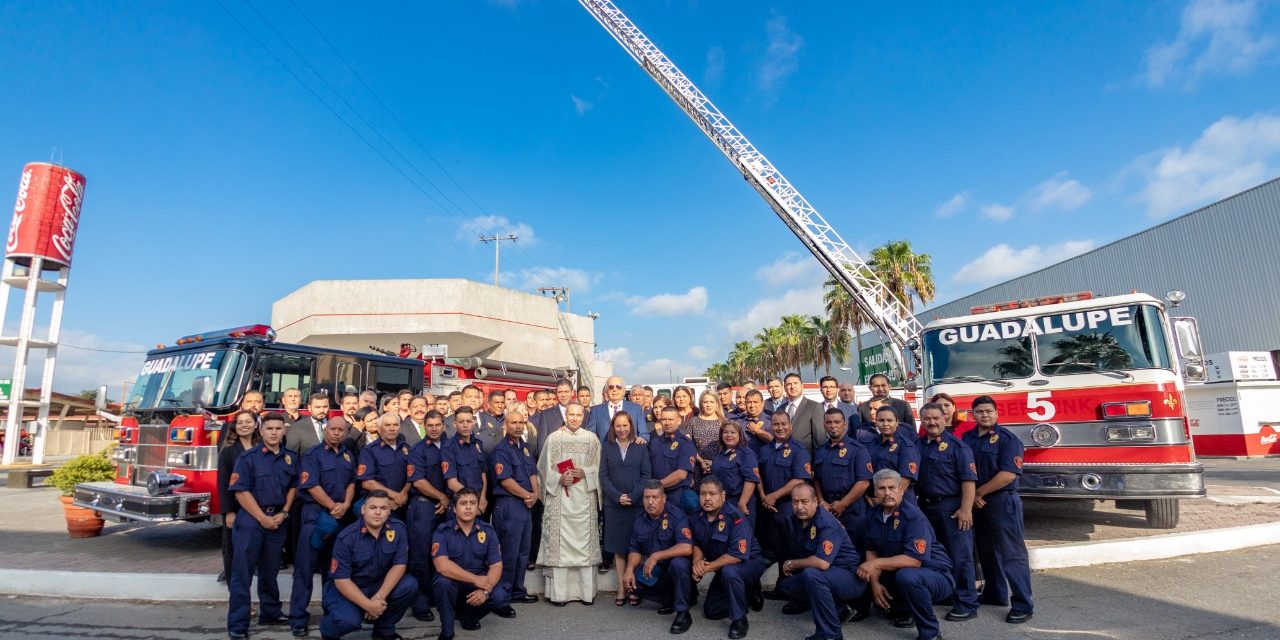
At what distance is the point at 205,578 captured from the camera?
5914 millimetres

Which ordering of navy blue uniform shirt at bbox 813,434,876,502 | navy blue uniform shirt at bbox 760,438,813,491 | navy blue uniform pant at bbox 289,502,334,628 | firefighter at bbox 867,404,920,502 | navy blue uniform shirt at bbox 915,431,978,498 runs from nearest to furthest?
1. navy blue uniform pant at bbox 289,502,334,628
2. navy blue uniform shirt at bbox 915,431,978,498
3. firefighter at bbox 867,404,920,502
4. navy blue uniform shirt at bbox 813,434,876,502
5. navy blue uniform shirt at bbox 760,438,813,491

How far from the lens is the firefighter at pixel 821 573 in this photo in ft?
15.2

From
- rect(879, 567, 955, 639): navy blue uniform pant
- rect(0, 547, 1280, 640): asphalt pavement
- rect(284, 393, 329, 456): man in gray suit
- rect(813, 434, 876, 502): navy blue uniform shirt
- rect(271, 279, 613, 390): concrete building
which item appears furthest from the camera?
rect(271, 279, 613, 390): concrete building

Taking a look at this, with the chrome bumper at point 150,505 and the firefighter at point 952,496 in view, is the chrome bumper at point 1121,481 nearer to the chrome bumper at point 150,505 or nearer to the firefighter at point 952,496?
the firefighter at point 952,496

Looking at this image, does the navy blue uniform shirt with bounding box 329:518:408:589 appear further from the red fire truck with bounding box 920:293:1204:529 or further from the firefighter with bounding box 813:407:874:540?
the red fire truck with bounding box 920:293:1204:529

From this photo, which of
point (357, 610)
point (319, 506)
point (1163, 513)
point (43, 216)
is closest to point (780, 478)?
point (357, 610)

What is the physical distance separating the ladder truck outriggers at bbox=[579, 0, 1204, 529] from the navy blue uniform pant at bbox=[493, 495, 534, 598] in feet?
16.7

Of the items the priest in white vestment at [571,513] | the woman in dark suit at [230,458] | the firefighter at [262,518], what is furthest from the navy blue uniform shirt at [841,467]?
the woman in dark suit at [230,458]

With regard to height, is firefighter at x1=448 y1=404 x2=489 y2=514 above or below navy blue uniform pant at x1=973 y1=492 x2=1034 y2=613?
above

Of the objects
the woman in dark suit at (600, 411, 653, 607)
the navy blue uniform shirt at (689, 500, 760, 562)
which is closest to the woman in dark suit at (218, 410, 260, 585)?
the woman in dark suit at (600, 411, 653, 607)

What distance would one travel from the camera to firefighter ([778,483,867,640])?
15.2 feet

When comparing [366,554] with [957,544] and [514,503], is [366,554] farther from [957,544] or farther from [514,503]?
[957,544]

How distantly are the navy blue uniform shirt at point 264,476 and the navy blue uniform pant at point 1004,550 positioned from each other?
18.6 feet

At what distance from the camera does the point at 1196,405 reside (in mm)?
21562
